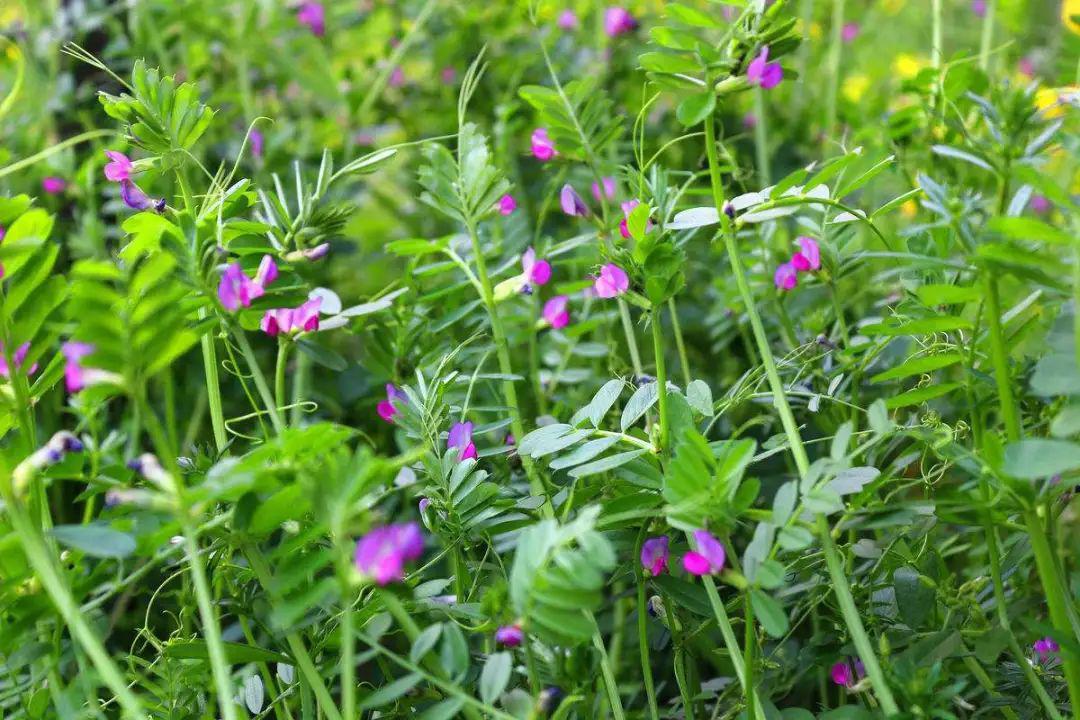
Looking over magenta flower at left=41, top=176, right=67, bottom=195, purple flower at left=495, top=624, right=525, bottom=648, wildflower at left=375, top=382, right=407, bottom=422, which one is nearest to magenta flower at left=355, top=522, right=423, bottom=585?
purple flower at left=495, top=624, right=525, bottom=648

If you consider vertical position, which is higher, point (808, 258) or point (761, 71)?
point (761, 71)

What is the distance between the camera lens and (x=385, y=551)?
572 millimetres

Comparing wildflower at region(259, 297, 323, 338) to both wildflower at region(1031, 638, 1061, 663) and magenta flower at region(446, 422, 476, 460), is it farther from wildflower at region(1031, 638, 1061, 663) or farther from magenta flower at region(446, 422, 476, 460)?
wildflower at region(1031, 638, 1061, 663)

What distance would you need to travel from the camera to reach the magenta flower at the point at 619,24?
171cm

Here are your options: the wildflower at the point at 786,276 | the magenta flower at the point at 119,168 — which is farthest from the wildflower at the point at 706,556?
the magenta flower at the point at 119,168

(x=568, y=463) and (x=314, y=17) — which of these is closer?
(x=568, y=463)

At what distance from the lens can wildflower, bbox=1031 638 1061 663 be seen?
0.85 metres

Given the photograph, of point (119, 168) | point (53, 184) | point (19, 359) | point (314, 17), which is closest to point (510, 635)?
point (19, 359)

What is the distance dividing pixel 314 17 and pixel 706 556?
165cm

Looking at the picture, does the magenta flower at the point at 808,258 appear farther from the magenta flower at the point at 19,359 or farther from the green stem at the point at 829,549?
the magenta flower at the point at 19,359

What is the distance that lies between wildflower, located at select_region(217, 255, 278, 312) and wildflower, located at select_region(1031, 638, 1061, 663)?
0.67m

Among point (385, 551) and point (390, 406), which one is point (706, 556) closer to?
point (385, 551)

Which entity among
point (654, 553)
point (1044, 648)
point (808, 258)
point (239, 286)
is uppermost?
point (239, 286)

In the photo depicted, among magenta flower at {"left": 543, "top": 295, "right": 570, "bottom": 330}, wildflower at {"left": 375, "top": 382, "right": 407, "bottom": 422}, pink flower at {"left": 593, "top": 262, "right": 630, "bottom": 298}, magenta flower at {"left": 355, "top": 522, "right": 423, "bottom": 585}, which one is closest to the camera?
magenta flower at {"left": 355, "top": 522, "right": 423, "bottom": 585}
